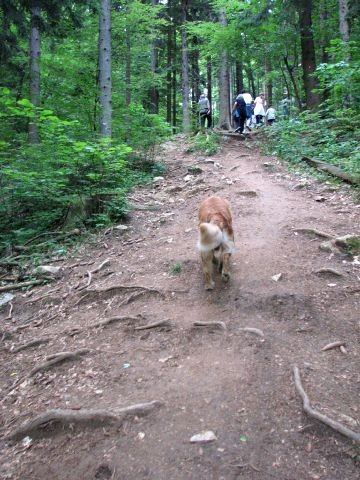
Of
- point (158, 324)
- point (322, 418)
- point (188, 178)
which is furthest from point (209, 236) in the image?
point (188, 178)

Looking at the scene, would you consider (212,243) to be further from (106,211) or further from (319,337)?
(106,211)

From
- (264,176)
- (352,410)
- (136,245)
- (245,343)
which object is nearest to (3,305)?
(136,245)

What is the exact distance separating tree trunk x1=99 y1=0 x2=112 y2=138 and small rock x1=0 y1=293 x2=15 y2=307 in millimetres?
5589

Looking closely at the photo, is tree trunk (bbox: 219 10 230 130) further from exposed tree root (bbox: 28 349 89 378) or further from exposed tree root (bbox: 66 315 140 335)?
exposed tree root (bbox: 28 349 89 378)

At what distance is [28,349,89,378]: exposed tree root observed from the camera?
183 inches

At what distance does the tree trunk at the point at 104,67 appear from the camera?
10836mm

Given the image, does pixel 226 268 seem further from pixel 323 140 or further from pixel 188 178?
pixel 323 140

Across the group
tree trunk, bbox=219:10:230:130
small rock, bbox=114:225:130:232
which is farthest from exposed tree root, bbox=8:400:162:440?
tree trunk, bbox=219:10:230:130

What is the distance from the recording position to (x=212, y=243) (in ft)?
16.9

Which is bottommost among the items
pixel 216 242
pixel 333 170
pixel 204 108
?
pixel 216 242

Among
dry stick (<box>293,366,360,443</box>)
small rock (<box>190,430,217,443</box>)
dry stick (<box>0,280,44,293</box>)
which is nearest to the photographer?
dry stick (<box>293,366,360,443</box>)

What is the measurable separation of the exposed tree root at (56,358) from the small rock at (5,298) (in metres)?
2.34

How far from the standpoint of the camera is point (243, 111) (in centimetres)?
1661

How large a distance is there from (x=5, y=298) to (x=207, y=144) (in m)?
10.3
